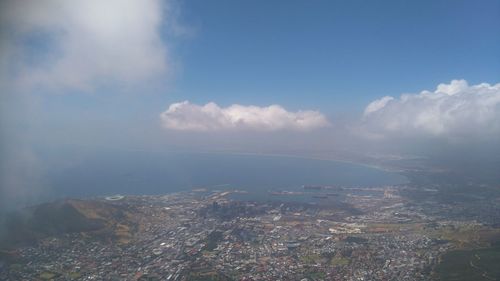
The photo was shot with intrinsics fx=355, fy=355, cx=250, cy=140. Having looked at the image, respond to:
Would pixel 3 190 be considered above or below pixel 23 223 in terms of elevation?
above

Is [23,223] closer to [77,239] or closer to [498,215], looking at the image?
[77,239]

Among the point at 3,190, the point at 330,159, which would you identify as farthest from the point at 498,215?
the point at 330,159

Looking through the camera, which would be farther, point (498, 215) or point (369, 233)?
point (498, 215)

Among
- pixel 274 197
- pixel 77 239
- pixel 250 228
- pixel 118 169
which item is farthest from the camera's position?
pixel 118 169

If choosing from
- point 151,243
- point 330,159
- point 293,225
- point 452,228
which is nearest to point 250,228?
point 293,225

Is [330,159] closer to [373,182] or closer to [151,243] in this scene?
[373,182]

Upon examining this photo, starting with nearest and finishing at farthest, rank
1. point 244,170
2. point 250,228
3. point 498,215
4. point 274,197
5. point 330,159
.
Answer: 1. point 250,228
2. point 498,215
3. point 274,197
4. point 244,170
5. point 330,159
